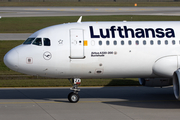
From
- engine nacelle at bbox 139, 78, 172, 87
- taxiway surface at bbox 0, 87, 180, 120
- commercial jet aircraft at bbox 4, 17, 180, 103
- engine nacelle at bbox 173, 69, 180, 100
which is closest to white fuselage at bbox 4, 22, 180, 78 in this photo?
commercial jet aircraft at bbox 4, 17, 180, 103

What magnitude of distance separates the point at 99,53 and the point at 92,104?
→ 257cm

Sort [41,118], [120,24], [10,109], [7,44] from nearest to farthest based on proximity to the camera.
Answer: [41,118]
[10,109]
[120,24]
[7,44]

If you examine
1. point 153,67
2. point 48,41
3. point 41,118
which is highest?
point 48,41

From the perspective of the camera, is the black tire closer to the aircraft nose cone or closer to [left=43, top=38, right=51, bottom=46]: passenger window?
[left=43, top=38, right=51, bottom=46]: passenger window

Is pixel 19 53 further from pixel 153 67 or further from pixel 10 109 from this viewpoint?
pixel 153 67

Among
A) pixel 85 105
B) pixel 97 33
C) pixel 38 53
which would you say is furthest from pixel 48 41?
pixel 85 105

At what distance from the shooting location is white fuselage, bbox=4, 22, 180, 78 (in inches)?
614

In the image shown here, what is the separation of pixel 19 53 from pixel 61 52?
197cm

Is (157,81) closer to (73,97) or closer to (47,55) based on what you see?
(73,97)

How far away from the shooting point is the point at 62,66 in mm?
15695

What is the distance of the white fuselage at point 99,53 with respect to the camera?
15.6 meters

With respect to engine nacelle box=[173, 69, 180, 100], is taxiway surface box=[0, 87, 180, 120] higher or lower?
lower

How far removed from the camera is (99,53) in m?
15.7

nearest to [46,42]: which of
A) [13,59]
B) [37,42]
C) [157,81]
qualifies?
[37,42]
